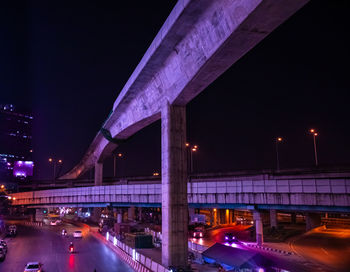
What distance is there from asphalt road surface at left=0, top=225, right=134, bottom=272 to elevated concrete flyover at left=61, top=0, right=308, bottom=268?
6737mm

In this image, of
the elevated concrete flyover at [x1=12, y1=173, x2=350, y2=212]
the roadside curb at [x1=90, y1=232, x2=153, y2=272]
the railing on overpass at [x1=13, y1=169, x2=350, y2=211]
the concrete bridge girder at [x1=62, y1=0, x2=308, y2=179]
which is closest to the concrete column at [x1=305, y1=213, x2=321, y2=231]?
the railing on overpass at [x1=13, y1=169, x2=350, y2=211]

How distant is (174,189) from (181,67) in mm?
9171

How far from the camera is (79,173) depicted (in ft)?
273

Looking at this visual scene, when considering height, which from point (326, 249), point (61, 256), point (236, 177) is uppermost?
point (236, 177)

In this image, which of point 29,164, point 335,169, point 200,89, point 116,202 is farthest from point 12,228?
point 29,164

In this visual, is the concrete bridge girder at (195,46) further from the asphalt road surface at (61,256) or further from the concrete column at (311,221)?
the concrete column at (311,221)

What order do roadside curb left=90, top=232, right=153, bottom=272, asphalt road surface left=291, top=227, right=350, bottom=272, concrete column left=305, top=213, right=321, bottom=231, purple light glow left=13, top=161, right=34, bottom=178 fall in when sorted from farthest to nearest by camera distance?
purple light glow left=13, top=161, right=34, bottom=178 → concrete column left=305, top=213, right=321, bottom=231 → asphalt road surface left=291, top=227, right=350, bottom=272 → roadside curb left=90, top=232, right=153, bottom=272

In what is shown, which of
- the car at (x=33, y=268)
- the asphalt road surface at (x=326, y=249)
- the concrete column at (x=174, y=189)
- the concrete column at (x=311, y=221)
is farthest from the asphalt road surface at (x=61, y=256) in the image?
the concrete column at (x=311, y=221)

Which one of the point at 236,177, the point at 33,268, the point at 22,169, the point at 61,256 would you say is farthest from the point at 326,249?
the point at 22,169

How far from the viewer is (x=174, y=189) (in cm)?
2311

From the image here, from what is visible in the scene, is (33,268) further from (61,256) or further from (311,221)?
(311,221)

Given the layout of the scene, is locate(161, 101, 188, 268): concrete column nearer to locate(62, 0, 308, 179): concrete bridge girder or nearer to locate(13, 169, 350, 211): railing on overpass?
locate(62, 0, 308, 179): concrete bridge girder

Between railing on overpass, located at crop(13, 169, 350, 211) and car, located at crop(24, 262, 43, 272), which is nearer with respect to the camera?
car, located at crop(24, 262, 43, 272)

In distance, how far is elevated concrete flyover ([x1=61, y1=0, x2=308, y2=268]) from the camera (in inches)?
541
